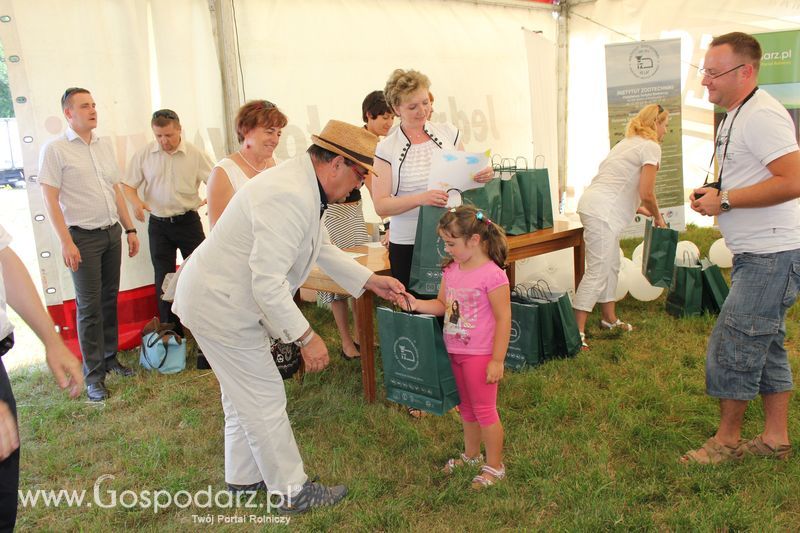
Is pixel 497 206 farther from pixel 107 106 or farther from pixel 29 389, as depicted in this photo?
pixel 29 389

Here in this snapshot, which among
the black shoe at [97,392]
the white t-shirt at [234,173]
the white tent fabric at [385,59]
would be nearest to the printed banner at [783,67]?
the white tent fabric at [385,59]

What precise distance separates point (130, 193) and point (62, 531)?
2995 mm

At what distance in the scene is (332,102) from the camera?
253 inches

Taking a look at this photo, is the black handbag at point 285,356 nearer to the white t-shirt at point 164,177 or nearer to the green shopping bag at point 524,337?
the green shopping bag at point 524,337

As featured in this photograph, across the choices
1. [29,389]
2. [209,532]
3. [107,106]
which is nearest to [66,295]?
[29,389]

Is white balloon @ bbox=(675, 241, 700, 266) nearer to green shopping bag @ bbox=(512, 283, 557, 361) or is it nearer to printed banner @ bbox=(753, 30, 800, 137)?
green shopping bag @ bbox=(512, 283, 557, 361)

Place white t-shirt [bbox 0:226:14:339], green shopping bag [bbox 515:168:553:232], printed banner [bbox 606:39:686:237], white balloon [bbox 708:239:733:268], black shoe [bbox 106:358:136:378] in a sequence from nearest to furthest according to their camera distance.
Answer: white t-shirt [bbox 0:226:14:339] → green shopping bag [bbox 515:168:553:232] → black shoe [bbox 106:358:136:378] → white balloon [bbox 708:239:733:268] → printed banner [bbox 606:39:686:237]

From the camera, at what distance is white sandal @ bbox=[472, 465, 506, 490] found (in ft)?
9.47

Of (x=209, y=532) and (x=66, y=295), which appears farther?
(x=66, y=295)

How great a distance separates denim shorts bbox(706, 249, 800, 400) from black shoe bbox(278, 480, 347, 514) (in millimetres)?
1759

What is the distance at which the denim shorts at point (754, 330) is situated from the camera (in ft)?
8.99

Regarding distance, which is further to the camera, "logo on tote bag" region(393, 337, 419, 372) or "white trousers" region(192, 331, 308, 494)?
"logo on tote bag" region(393, 337, 419, 372)

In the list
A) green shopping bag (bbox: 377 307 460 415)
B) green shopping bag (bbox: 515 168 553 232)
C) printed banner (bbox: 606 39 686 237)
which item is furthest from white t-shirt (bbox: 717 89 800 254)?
printed banner (bbox: 606 39 686 237)

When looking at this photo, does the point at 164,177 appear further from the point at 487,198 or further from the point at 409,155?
the point at 487,198
